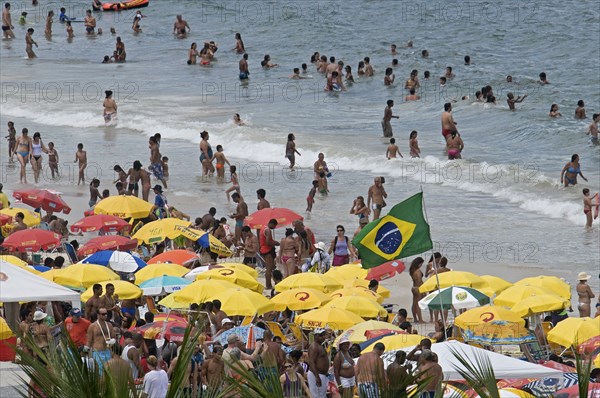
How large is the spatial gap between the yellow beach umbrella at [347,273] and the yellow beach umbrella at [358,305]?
2.05 meters

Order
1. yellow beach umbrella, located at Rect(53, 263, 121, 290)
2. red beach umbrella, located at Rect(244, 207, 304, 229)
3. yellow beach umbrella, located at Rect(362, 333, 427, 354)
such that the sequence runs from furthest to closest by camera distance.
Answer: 1. red beach umbrella, located at Rect(244, 207, 304, 229)
2. yellow beach umbrella, located at Rect(53, 263, 121, 290)
3. yellow beach umbrella, located at Rect(362, 333, 427, 354)

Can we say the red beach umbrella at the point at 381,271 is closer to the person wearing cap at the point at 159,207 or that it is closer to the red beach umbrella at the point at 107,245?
the red beach umbrella at the point at 107,245

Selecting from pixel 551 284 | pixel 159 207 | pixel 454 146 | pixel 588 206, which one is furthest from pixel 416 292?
pixel 454 146

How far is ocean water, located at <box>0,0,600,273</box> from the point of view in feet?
75.0

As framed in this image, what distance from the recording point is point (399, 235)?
481 inches

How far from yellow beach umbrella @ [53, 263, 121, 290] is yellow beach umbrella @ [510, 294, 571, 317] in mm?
4562

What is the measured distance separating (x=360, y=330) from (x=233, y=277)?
2591 millimetres

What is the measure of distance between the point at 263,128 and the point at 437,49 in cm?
1124

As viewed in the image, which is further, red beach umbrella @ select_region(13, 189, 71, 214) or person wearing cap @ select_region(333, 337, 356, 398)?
red beach umbrella @ select_region(13, 189, 71, 214)

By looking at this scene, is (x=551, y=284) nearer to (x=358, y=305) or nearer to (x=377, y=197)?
(x=358, y=305)

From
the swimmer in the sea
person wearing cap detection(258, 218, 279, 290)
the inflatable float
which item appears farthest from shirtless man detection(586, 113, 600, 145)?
the inflatable float

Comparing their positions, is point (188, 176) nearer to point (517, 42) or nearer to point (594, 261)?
point (594, 261)

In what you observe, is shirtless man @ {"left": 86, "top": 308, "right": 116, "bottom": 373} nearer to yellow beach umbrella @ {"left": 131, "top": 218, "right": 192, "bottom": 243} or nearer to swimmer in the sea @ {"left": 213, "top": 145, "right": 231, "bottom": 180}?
yellow beach umbrella @ {"left": 131, "top": 218, "right": 192, "bottom": 243}

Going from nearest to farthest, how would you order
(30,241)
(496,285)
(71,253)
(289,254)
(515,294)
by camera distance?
(515,294) → (496,285) → (30,241) → (71,253) → (289,254)
